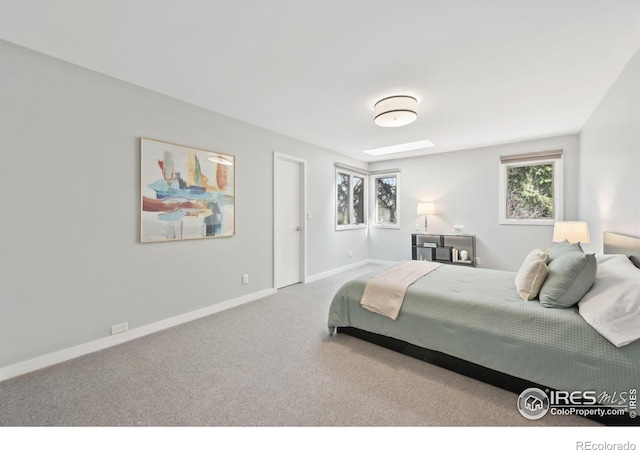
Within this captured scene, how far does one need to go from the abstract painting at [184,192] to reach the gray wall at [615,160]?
3.81 m

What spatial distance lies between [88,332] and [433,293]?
299 cm

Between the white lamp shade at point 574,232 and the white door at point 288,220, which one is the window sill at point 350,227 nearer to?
the white door at point 288,220

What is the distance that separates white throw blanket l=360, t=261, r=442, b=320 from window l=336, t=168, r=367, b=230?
2.83 m

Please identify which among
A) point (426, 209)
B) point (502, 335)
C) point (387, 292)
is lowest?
point (502, 335)

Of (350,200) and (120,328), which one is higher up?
(350,200)

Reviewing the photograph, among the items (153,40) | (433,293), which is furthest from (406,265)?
(153,40)

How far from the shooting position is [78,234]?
7.22 ft

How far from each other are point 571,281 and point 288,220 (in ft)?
11.4

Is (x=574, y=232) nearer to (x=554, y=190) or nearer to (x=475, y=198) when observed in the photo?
(x=554, y=190)

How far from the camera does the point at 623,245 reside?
2102 millimetres

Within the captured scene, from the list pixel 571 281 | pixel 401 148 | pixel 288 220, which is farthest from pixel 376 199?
pixel 571 281

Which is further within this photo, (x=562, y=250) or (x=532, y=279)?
(x=562, y=250)

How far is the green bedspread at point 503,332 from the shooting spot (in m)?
1.45
